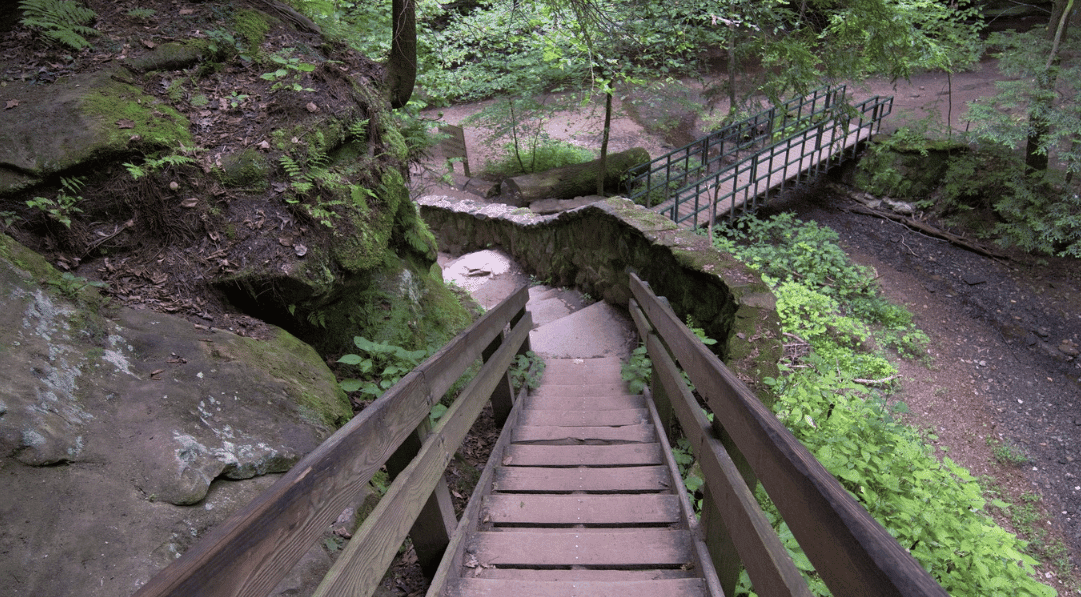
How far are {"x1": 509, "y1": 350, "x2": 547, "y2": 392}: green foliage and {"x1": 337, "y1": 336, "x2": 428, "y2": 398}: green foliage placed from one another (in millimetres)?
994

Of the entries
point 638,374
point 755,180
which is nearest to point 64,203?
point 638,374

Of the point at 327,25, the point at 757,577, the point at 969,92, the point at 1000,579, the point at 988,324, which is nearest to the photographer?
the point at 757,577

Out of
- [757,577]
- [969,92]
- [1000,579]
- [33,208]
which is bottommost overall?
[1000,579]

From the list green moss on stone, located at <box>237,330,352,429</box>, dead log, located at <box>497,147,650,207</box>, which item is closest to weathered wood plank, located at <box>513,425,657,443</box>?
green moss on stone, located at <box>237,330,352,429</box>

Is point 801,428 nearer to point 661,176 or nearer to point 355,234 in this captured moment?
point 355,234

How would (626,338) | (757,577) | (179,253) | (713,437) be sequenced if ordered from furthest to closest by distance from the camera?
1. (626,338)
2. (179,253)
3. (713,437)
4. (757,577)

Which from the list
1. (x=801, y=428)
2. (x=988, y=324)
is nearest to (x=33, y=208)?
(x=801, y=428)

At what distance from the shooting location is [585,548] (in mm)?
2199

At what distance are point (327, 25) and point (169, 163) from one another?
9.84 ft

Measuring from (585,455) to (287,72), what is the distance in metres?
3.74

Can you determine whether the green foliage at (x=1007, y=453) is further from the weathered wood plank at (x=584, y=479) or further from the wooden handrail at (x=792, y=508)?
the wooden handrail at (x=792, y=508)

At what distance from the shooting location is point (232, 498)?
2.02 meters

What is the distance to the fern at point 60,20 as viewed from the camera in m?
3.52

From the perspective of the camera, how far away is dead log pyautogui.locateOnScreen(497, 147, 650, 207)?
12055mm
